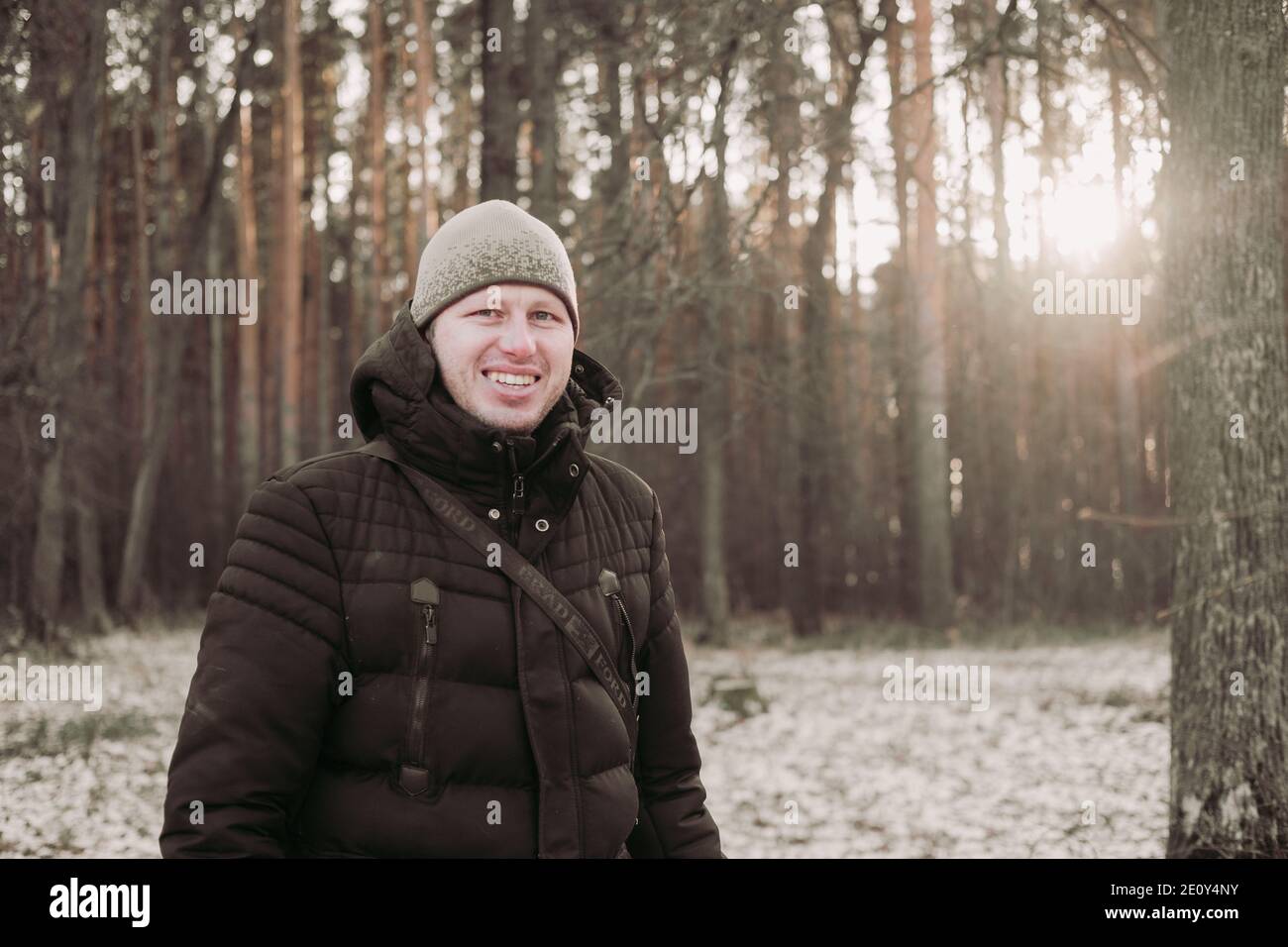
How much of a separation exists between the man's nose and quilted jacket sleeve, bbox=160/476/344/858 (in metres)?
0.45

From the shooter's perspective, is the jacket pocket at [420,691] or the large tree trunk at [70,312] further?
the large tree trunk at [70,312]

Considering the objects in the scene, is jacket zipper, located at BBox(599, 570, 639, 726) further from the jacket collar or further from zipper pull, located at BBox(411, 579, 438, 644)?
zipper pull, located at BBox(411, 579, 438, 644)

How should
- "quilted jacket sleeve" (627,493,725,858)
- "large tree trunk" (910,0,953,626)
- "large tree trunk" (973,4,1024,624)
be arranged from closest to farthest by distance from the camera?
1. "quilted jacket sleeve" (627,493,725,858)
2. "large tree trunk" (910,0,953,626)
3. "large tree trunk" (973,4,1024,624)

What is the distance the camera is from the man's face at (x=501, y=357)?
1.93 metres

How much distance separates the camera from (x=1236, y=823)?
14.7 feet

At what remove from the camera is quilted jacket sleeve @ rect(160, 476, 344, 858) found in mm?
1633

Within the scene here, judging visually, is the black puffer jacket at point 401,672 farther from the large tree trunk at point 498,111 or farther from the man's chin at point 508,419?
the large tree trunk at point 498,111

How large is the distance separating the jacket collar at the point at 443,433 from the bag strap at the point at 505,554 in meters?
0.03

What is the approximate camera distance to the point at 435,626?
5.88 ft

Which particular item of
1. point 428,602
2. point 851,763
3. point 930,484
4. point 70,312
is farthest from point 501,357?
point 930,484

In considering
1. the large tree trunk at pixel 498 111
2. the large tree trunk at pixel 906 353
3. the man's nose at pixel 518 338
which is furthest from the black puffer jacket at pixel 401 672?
the large tree trunk at pixel 906 353

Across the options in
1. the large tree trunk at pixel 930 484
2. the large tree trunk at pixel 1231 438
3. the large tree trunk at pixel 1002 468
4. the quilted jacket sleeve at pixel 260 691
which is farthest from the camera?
the large tree trunk at pixel 1002 468

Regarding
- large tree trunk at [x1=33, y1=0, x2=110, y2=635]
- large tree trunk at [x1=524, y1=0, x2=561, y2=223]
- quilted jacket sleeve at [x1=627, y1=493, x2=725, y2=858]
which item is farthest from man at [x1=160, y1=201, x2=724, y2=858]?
large tree trunk at [x1=33, y1=0, x2=110, y2=635]
